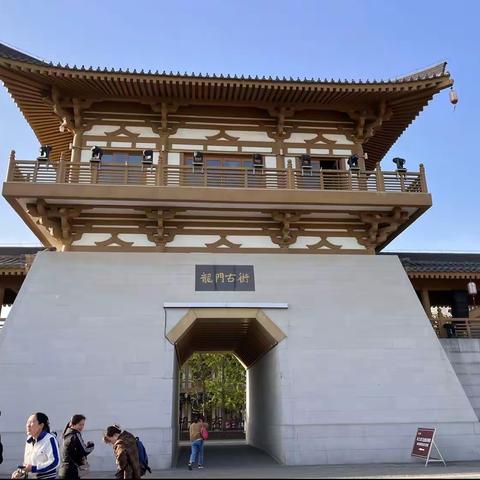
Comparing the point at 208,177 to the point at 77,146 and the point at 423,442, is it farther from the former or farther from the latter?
the point at 423,442

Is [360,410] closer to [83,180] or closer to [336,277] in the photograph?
[336,277]

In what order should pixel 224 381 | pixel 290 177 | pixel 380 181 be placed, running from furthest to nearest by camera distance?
pixel 224 381
pixel 380 181
pixel 290 177

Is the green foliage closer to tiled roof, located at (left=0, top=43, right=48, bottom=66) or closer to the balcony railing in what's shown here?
the balcony railing

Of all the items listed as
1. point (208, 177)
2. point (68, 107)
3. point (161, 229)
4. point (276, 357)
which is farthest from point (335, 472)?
point (68, 107)

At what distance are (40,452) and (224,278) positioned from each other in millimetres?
7993

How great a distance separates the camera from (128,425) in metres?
11.3

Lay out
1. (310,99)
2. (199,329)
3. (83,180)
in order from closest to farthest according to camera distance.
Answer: (83,180) → (310,99) → (199,329)

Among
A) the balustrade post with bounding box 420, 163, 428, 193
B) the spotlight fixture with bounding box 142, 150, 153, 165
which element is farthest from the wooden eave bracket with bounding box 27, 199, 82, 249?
the balustrade post with bounding box 420, 163, 428, 193

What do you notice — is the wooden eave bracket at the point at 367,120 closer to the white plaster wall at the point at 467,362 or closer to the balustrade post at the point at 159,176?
the balustrade post at the point at 159,176

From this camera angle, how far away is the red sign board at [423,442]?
36.6 ft

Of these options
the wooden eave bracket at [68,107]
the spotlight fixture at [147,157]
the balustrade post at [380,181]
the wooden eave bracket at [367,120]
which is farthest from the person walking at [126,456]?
the wooden eave bracket at [367,120]

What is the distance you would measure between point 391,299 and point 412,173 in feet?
11.7

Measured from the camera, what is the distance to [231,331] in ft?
52.0

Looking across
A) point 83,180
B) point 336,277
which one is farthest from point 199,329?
point 83,180
